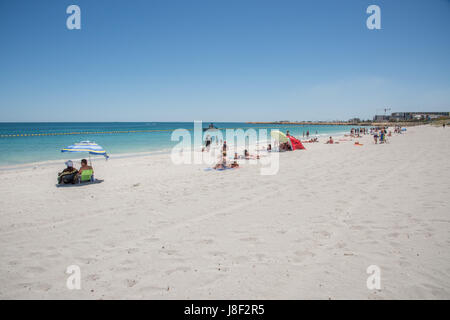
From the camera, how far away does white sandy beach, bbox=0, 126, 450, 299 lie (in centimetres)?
299

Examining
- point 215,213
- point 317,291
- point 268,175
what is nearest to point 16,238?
point 215,213

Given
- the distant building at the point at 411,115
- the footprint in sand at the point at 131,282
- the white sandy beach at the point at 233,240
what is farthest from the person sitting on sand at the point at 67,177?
the distant building at the point at 411,115

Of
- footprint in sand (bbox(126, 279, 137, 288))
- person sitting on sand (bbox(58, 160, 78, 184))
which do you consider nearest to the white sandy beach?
footprint in sand (bbox(126, 279, 137, 288))

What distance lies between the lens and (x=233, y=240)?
4203 millimetres

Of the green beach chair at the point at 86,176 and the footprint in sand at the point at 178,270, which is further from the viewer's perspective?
the green beach chair at the point at 86,176

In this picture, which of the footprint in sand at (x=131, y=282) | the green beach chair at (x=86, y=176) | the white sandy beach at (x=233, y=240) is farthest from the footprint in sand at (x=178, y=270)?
the green beach chair at (x=86, y=176)

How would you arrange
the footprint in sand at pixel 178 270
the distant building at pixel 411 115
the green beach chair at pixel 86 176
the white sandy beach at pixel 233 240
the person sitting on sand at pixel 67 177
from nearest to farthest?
1. the white sandy beach at pixel 233 240
2. the footprint in sand at pixel 178 270
3. the person sitting on sand at pixel 67 177
4. the green beach chair at pixel 86 176
5. the distant building at pixel 411 115

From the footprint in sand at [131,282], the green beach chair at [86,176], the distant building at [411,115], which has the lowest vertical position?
the footprint in sand at [131,282]

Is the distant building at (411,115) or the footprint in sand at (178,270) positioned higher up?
the distant building at (411,115)

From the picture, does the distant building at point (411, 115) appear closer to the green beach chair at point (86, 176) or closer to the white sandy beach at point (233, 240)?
the white sandy beach at point (233, 240)

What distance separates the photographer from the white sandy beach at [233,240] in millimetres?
2994

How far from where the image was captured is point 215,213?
5570 millimetres

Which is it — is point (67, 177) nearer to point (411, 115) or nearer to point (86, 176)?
point (86, 176)

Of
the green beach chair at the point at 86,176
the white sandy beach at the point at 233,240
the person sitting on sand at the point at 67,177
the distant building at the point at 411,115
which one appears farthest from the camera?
the distant building at the point at 411,115
